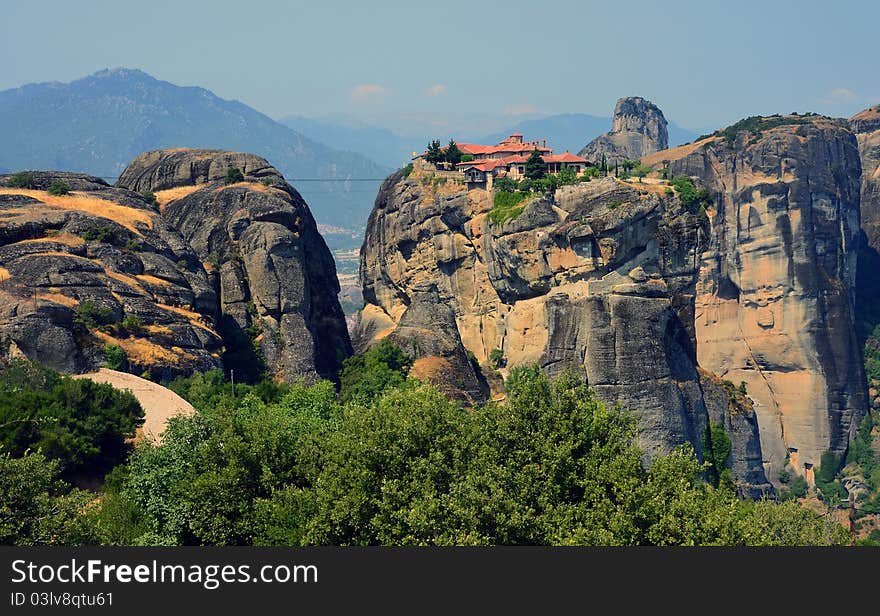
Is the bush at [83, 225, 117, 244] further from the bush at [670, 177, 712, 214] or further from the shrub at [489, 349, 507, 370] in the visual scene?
the bush at [670, 177, 712, 214]

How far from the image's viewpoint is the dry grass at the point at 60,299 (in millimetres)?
60156

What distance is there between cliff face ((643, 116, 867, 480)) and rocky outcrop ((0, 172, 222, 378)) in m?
69.3

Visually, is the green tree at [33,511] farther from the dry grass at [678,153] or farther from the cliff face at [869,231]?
the cliff face at [869,231]

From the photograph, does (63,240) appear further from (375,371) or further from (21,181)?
(375,371)

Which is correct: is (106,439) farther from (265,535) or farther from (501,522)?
(501,522)

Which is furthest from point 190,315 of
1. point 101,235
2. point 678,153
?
point 678,153

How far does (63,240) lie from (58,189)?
9164mm

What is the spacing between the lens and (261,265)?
73.9 meters

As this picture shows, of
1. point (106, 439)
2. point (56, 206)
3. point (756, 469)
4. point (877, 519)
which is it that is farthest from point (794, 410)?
point (106, 439)

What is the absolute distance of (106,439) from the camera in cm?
4891

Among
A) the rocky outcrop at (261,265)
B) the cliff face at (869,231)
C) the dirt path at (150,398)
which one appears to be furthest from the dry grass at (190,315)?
the cliff face at (869,231)

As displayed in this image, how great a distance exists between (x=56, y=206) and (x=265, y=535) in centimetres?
4160

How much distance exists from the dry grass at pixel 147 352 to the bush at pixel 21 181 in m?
18.1

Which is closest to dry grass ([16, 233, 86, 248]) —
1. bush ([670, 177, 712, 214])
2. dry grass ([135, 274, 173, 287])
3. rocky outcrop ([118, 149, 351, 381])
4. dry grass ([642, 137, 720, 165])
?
dry grass ([135, 274, 173, 287])
